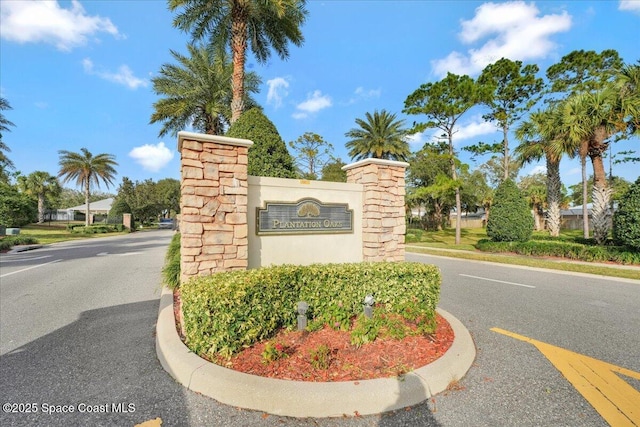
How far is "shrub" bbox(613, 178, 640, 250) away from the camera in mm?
9555

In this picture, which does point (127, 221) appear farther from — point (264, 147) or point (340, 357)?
point (340, 357)

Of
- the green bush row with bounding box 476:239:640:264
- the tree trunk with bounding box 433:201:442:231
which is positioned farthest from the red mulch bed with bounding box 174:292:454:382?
the tree trunk with bounding box 433:201:442:231

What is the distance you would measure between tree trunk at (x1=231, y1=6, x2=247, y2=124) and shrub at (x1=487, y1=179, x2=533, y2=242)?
44.1ft

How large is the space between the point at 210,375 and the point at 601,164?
18.2 m

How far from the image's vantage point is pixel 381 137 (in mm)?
26109

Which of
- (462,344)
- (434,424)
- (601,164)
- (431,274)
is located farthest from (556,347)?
(601,164)

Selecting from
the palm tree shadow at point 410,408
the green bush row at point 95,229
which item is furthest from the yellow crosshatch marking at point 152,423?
the green bush row at point 95,229

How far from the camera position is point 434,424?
2.27 metres

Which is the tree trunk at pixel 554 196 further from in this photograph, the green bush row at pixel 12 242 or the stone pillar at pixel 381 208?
the green bush row at pixel 12 242

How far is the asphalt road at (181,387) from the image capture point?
7.78 feet

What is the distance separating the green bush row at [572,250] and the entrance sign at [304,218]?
11581 millimetres

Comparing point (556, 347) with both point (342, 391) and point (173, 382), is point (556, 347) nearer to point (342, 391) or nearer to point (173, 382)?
point (342, 391)

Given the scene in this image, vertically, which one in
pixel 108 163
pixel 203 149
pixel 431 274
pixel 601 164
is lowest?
pixel 431 274

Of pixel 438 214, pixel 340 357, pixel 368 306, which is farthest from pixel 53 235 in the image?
pixel 438 214
